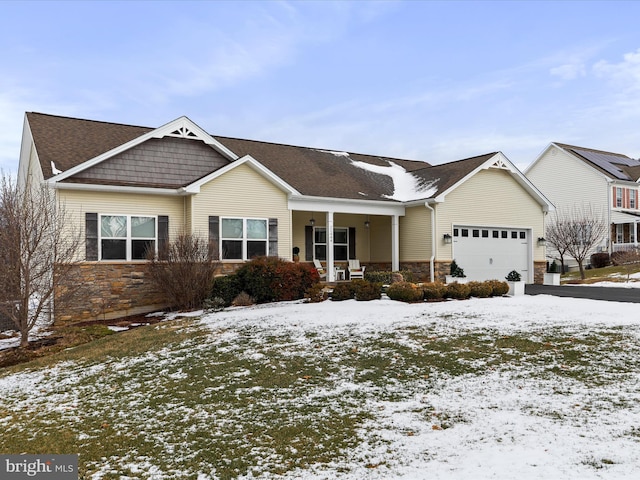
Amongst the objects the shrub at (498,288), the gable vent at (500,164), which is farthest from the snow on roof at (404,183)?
the shrub at (498,288)

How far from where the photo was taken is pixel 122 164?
51.2ft

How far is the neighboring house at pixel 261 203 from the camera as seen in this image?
1501 centimetres

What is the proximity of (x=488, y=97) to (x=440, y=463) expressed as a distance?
2138 cm

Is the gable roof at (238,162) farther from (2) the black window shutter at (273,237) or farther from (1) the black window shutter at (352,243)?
(1) the black window shutter at (352,243)

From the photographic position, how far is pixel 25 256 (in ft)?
Result: 37.5

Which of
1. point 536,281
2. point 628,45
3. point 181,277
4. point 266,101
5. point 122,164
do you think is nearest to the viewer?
point 181,277

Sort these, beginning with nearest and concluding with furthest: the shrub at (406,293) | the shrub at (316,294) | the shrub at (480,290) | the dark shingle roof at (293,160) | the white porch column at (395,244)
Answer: the shrub at (406,293), the shrub at (316,294), the shrub at (480,290), the dark shingle roof at (293,160), the white porch column at (395,244)

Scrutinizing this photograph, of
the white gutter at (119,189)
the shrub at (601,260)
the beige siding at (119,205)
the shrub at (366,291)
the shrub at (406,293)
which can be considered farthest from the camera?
the shrub at (601,260)

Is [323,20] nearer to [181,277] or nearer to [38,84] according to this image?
[181,277]

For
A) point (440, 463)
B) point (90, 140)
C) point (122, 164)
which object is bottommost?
point (440, 463)

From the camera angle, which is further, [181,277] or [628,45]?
[628,45]

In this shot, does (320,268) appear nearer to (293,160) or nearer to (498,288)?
(293,160)

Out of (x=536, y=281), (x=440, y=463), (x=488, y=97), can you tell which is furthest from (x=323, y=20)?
(x=440, y=463)

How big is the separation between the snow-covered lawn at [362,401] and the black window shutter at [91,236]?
6.13 meters
